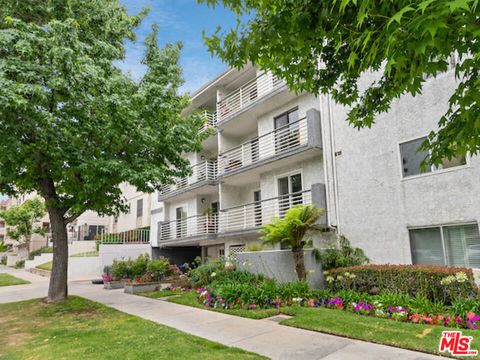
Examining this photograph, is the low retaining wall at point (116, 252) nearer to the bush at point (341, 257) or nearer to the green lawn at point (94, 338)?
the green lawn at point (94, 338)

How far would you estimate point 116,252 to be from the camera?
23.4m

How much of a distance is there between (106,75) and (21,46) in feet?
8.76

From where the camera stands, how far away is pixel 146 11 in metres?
13.5

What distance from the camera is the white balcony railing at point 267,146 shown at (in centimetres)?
1488

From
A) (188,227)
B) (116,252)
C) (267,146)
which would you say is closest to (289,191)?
(267,146)

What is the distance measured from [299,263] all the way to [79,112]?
806 centimetres

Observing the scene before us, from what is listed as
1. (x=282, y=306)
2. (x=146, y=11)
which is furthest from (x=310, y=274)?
(x=146, y=11)

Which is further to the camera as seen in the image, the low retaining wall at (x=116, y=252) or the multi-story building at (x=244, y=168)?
the low retaining wall at (x=116, y=252)

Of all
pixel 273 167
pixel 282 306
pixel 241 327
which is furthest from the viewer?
pixel 273 167

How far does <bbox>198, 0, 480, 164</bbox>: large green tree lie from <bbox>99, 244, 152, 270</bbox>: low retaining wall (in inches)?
832

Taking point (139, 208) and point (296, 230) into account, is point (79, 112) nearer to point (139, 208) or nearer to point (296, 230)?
point (296, 230)

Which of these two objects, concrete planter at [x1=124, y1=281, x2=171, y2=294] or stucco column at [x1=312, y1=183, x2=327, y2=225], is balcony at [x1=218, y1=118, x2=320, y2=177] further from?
concrete planter at [x1=124, y1=281, x2=171, y2=294]

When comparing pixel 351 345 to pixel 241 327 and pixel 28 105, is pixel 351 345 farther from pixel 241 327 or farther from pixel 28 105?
pixel 28 105

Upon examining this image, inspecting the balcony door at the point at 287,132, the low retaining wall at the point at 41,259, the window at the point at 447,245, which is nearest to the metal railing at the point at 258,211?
the balcony door at the point at 287,132
